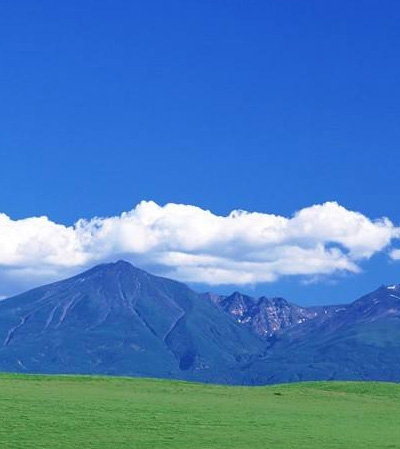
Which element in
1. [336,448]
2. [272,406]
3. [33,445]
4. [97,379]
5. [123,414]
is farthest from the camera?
[97,379]

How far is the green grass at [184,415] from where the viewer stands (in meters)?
64.2

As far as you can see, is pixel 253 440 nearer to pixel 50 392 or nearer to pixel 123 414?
pixel 123 414

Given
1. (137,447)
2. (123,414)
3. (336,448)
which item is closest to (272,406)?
(123,414)

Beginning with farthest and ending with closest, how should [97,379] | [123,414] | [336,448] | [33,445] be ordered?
[97,379] → [123,414] → [336,448] → [33,445]

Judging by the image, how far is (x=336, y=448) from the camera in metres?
64.9

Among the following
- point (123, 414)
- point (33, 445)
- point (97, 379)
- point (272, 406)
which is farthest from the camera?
point (97, 379)

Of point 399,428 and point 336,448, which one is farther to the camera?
point 399,428

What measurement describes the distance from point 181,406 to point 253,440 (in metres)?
20.8

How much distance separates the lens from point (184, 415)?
79.1m

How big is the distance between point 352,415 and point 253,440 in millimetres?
25371

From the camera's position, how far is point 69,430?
6606 centimetres

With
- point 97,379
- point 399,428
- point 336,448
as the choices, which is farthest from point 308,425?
point 97,379

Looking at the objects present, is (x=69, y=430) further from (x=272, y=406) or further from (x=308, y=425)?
(x=272, y=406)

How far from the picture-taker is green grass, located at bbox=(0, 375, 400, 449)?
6419 cm
